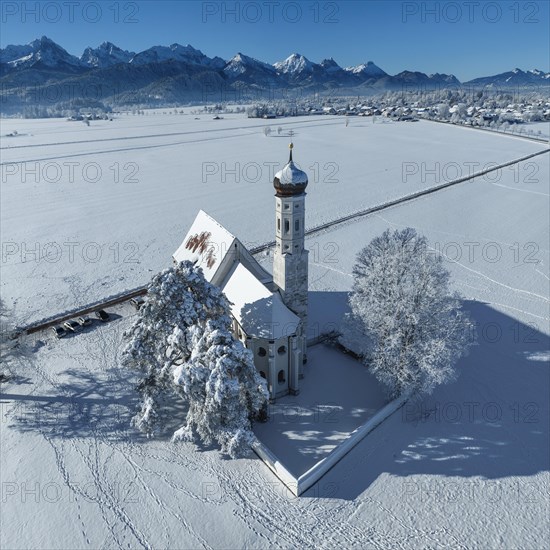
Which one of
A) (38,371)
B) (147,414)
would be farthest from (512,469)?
(38,371)

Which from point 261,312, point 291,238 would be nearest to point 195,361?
point 261,312

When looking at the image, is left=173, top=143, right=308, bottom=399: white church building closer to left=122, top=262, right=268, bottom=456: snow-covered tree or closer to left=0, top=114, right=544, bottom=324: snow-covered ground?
left=122, top=262, right=268, bottom=456: snow-covered tree

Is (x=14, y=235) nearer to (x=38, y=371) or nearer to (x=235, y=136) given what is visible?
(x=38, y=371)

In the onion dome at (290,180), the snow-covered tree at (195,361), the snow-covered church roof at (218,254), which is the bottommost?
the snow-covered tree at (195,361)

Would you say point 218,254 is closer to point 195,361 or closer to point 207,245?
point 207,245

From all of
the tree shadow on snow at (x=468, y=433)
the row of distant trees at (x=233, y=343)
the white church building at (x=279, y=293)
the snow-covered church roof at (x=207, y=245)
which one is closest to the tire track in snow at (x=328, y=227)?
the snow-covered church roof at (x=207, y=245)

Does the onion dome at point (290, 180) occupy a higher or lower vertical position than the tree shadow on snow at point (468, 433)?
higher

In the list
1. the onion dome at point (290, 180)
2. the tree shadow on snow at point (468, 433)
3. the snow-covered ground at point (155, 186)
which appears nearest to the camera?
the tree shadow on snow at point (468, 433)

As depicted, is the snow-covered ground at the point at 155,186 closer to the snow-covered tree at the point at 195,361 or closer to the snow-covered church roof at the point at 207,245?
the snow-covered church roof at the point at 207,245
